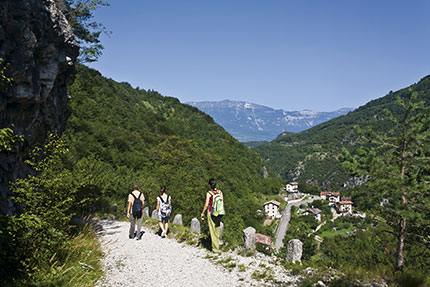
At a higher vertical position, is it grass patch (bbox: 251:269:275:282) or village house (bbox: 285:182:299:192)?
grass patch (bbox: 251:269:275:282)

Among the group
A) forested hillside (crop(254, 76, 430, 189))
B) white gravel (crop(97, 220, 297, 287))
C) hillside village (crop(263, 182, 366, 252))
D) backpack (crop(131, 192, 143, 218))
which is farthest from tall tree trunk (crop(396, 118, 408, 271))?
forested hillside (crop(254, 76, 430, 189))

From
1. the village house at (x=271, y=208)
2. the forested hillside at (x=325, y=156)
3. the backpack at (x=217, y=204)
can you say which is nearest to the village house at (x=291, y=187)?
the forested hillside at (x=325, y=156)

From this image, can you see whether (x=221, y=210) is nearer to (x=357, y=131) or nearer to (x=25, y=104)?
(x=357, y=131)

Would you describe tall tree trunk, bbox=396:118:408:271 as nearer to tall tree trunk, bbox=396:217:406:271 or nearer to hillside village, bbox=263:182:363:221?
tall tree trunk, bbox=396:217:406:271

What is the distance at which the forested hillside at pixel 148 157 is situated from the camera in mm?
22453

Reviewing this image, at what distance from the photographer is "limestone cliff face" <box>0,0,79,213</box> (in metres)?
6.39

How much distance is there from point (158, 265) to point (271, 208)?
70704 mm

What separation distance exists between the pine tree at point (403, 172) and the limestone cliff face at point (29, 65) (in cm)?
1002

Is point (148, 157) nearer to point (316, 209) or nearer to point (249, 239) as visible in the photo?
point (249, 239)

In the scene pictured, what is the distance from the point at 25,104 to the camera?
302 inches

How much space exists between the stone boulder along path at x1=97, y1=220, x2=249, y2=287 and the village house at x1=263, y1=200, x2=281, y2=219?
6579 cm

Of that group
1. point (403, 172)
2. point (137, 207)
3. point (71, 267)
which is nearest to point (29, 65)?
point (71, 267)

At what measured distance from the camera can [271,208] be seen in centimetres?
7412

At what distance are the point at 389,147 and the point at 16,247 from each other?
36.1ft
